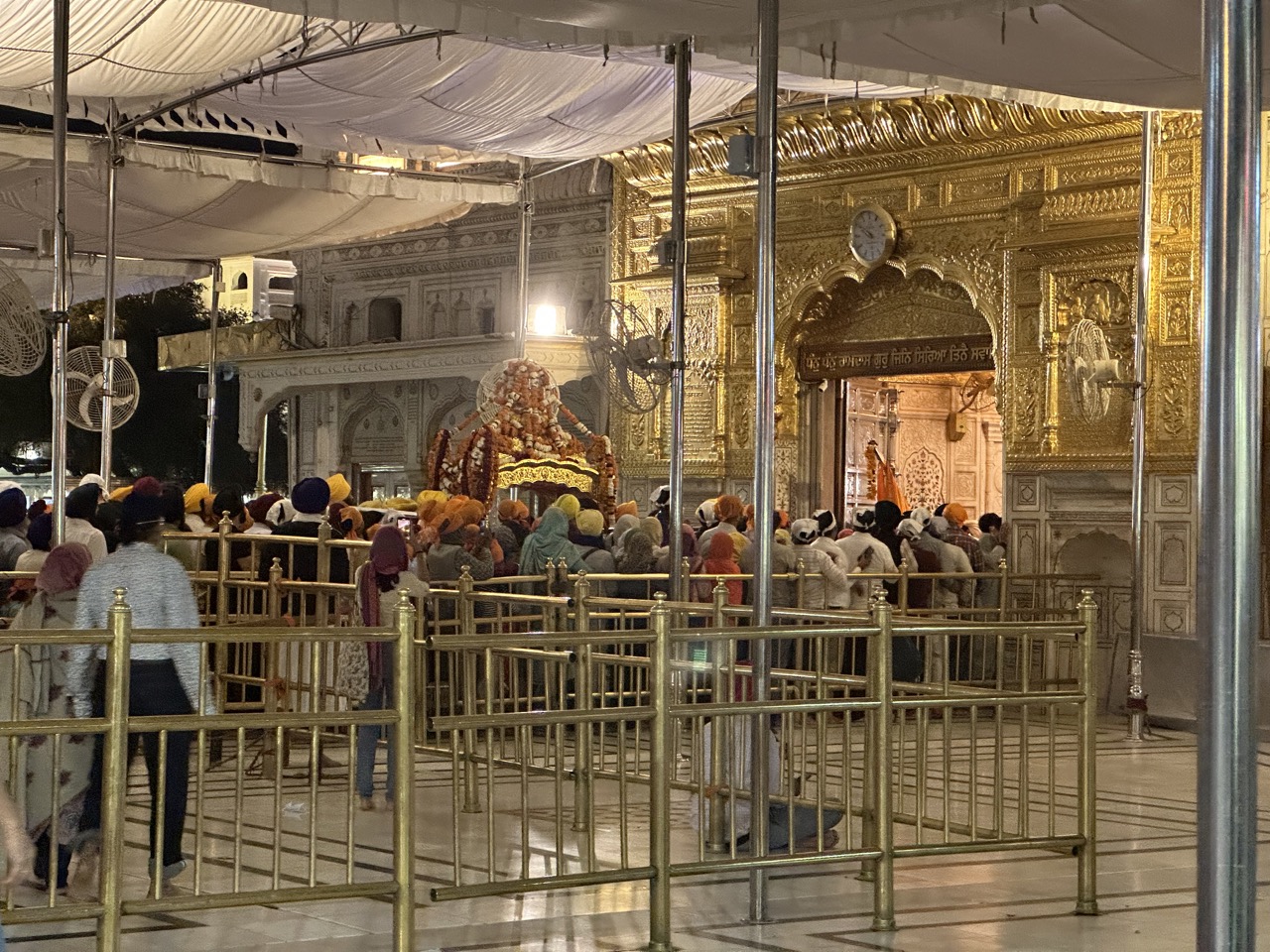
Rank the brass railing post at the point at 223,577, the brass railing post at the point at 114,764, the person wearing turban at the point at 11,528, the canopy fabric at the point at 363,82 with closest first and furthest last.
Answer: the brass railing post at the point at 114,764, the brass railing post at the point at 223,577, the person wearing turban at the point at 11,528, the canopy fabric at the point at 363,82

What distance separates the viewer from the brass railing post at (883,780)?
5973 mm

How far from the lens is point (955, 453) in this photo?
17.6 metres

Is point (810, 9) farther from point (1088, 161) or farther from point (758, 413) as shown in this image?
point (1088, 161)

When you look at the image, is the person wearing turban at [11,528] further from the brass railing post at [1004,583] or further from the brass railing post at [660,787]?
the brass railing post at [1004,583]

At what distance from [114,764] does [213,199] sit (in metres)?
10.6

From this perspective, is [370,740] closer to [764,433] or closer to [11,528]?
[764,433]

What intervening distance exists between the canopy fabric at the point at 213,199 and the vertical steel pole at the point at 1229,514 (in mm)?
11670

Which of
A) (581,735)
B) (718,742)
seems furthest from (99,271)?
(718,742)

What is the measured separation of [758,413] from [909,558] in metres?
7.08

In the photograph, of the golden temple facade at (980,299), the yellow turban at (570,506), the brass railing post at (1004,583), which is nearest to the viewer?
the brass railing post at (1004,583)

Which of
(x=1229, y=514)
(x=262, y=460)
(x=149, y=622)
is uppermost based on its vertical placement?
(x=262, y=460)

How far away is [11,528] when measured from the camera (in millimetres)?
10312

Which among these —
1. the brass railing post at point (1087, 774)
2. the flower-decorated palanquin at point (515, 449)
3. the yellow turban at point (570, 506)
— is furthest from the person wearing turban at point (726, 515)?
the brass railing post at point (1087, 774)

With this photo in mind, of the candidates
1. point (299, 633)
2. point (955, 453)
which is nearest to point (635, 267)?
point (955, 453)
